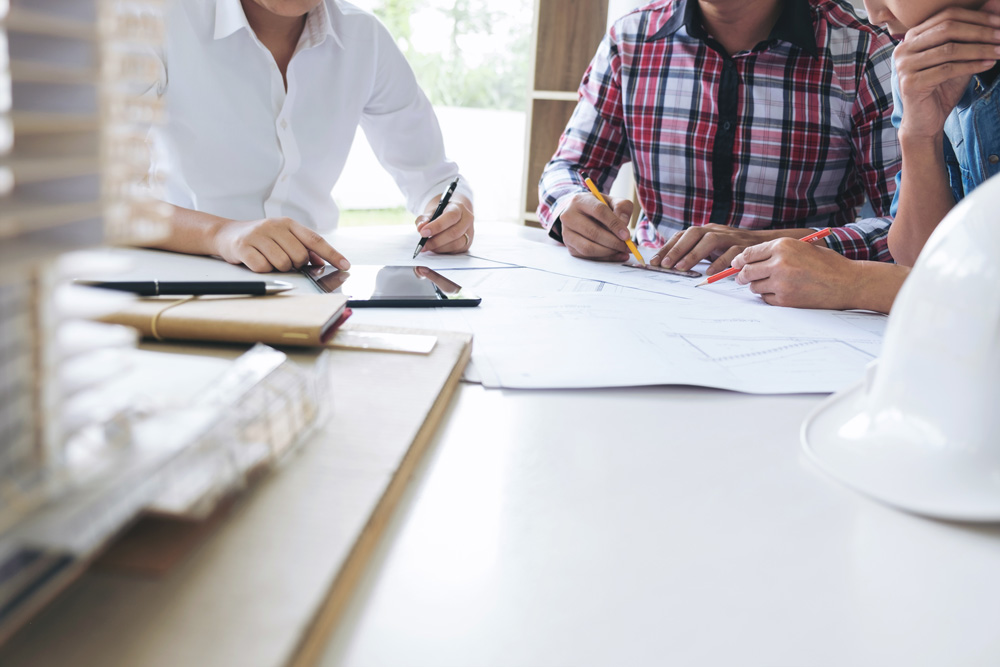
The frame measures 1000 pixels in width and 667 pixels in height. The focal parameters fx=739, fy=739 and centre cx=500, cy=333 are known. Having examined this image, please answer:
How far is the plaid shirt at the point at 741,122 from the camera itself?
1.39m

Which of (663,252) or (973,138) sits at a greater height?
(973,138)

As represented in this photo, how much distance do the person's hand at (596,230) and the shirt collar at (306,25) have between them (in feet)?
1.90

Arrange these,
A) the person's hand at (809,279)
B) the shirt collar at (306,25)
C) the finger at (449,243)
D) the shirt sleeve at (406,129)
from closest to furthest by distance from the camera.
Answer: the person's hand at (809,279) → the finger at (449,243) → the shirt collar at (306,25) → the shirt sleeve at (406,129)

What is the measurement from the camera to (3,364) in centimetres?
24

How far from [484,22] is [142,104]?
3310 mm

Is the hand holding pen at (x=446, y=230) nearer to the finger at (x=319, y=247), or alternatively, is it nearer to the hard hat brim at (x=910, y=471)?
the finger at (x=319, y=247)

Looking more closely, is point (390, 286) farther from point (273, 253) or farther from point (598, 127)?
point (598, 127)

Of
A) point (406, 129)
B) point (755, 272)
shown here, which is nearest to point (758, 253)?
point (755, 272)

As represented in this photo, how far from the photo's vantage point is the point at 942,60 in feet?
3.19

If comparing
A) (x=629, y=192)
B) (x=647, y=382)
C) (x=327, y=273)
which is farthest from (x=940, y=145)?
(x=629, y=192)

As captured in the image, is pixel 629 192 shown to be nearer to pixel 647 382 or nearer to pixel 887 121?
pixel 887 121

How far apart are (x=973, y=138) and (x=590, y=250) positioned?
1.84 ft

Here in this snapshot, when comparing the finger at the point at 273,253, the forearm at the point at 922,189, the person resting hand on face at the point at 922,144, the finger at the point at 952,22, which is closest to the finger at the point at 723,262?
the person resting hand on face at the point at 922,144

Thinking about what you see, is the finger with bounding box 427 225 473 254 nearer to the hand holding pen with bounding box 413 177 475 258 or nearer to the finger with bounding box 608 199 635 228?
the hand holding pen with bounding box 413 177 475 258
